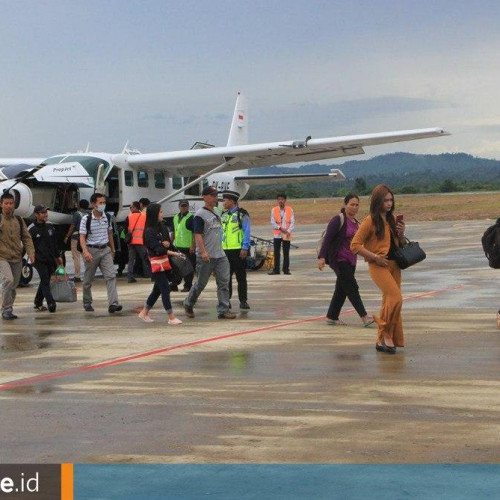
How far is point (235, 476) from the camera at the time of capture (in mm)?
5895

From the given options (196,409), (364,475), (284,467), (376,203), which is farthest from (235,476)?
(376,203)

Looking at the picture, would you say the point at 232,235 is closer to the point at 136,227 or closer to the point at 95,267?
the point at 95,267

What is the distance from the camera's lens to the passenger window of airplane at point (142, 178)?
25292 millimetres

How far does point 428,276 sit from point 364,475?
15.1 metres

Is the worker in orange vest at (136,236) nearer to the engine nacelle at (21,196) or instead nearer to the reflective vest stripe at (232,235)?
the engine nacelle at (21,196)

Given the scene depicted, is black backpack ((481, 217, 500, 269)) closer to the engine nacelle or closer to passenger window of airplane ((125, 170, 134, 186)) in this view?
the engine nacelle

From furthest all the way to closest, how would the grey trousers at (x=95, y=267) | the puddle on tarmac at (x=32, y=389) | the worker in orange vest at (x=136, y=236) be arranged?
the worker in orange vest at (x=136, y=236) → the grey trousers at (x=95, y=267) → the puddle on tarmac at (x=32, y=389)

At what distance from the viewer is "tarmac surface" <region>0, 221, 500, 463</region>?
21.6 feet

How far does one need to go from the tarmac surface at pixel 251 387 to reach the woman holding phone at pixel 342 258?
31 cm

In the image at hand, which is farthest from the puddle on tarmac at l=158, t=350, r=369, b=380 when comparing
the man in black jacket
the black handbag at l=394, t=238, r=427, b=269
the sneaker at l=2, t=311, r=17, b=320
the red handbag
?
the man in black jacket

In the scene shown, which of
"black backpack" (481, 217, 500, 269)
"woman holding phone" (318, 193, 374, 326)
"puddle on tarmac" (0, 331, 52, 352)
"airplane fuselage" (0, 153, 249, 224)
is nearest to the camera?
"puddle on tarmac" (0, 331, 52, 352)

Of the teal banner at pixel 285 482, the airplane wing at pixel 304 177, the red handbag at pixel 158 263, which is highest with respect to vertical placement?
A: the airplane wing at pixel 304 177

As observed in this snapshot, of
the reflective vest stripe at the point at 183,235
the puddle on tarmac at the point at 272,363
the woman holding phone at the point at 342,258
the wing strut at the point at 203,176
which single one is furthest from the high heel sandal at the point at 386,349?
the wing strut at the point at 203,176

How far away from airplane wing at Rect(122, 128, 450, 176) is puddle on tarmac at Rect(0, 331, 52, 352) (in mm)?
12305
